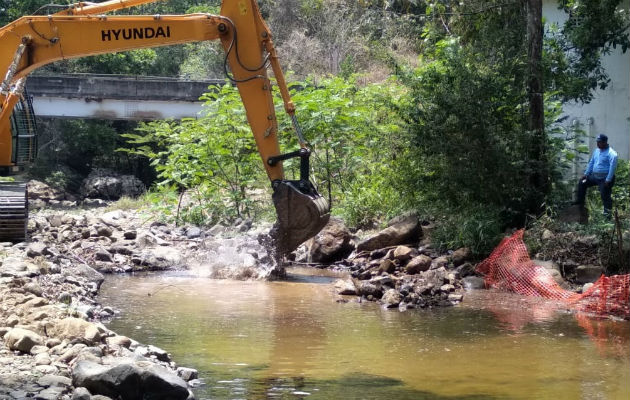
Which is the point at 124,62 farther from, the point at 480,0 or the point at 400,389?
the point at 400,389

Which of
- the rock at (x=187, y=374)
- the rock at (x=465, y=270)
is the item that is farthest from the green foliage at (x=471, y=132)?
the rock at (x=187, y=374)

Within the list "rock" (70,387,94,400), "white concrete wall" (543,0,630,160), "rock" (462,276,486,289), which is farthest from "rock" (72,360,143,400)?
"white concrete wall" (543,0,630,160)

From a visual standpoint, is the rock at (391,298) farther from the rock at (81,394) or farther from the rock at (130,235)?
the rock at (130,235)

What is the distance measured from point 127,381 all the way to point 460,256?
8.19 m

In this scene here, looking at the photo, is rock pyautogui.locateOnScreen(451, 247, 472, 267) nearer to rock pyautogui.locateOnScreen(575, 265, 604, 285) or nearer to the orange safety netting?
the orange safety netting

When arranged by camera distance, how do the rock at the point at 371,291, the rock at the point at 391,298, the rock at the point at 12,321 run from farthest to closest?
1. the rock at the point at 371,291
2. the rock at the point at 391,298
3. the rock at the point at 12,321

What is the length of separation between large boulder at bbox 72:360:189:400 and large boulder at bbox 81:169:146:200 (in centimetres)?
2682

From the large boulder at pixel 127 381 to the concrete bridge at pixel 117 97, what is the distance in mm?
23564

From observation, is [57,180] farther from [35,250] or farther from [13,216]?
[35,250]

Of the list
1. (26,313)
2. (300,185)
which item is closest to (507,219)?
(300,185)

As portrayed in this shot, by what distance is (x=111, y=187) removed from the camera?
33.4 meters

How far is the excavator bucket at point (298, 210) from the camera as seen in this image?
12227mm

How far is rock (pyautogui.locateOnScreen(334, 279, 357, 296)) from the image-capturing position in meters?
12.2

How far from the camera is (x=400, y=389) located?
7566 mm
